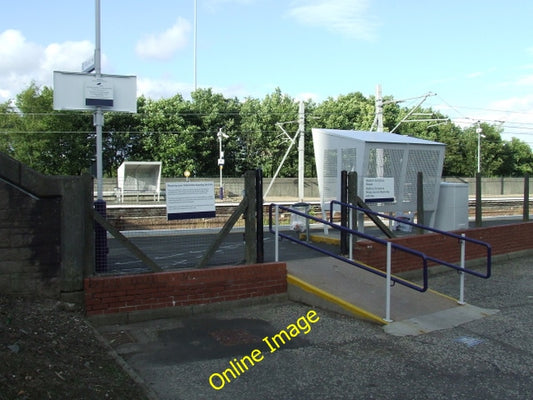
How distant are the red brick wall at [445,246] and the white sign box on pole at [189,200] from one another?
312cm

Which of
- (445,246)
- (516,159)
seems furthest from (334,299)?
(516,159)

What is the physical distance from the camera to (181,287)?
6.56m

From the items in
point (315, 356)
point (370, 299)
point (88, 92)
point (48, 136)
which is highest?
point (48, 136)

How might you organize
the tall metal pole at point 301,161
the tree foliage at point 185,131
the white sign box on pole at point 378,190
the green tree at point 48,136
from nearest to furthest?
Result: the white sign box on pole at point 378,190, the tall metal pole at point 301,161, the green tree at point 48,136, the tree foliage at point 185,131

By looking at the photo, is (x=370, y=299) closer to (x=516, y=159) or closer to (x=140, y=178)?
(x=140, y=178)

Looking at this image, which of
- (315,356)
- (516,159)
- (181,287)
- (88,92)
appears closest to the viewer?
(315,356)

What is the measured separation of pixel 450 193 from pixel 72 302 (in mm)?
8682

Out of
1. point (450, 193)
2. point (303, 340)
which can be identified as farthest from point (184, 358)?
point (450, 193)

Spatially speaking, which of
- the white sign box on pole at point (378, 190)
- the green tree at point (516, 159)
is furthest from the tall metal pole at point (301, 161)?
the green tree at point (516, 159)

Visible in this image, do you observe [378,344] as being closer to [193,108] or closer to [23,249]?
[23,249]

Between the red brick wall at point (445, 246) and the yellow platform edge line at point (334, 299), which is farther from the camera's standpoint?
the red brick wall at point (445, 246)

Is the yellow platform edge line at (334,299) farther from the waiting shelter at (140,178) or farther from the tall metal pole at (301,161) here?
the tall metal pole at (301,161)

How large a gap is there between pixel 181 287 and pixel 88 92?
19.5 ft

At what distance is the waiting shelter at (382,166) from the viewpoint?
1041 cm
